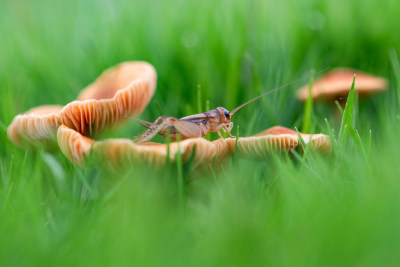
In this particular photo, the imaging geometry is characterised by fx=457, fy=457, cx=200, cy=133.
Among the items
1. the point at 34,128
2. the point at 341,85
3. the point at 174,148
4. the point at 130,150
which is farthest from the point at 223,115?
the point at 341,85

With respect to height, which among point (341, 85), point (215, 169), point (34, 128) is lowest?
point (215, 169)

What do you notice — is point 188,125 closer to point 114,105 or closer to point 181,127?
point 181,127

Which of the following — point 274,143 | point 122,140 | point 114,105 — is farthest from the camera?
point 114,105

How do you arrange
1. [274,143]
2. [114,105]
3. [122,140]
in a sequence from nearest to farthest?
1. [122,140]
2. [274,143]
3. [114,105]

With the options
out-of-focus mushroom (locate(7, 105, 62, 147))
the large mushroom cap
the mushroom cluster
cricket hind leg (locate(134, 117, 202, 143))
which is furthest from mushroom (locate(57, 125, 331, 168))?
the large mushroom cap

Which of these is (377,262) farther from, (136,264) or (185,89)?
(185,89)

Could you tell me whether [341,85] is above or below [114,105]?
above

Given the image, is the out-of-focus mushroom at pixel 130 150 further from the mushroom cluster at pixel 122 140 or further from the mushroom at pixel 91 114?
the mushroom at pixel 91 114

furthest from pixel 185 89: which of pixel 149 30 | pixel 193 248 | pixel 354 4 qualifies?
pixel 193 248
